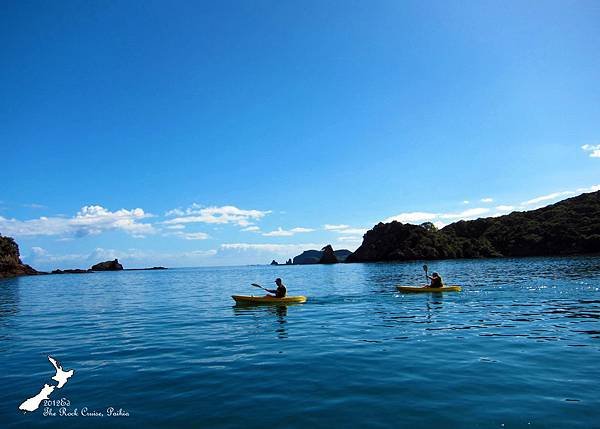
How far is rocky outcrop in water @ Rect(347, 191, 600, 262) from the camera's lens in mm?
133875

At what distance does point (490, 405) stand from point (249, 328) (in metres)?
13.2

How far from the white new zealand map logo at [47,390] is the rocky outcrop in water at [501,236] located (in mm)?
146045

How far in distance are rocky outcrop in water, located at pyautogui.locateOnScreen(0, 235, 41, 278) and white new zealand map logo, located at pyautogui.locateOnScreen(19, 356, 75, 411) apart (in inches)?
5606

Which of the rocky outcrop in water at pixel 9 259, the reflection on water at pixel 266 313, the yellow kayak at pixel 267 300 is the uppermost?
the rocky outcrop in water at pixel 9 259

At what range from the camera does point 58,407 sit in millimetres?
9617

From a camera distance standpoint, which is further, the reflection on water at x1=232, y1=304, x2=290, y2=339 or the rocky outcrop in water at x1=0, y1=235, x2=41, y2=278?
the rocky outcrop in water at x1=0, y1=235, x2=41, y2=278

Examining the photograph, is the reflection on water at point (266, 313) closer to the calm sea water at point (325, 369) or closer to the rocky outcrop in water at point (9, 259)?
the calm sea water at point (325, 369)

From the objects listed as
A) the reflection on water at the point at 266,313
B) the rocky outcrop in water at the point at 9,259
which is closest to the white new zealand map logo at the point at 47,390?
the reflection on water at the point at 266,313

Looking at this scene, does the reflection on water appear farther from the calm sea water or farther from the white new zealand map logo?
the white new zealand map logo

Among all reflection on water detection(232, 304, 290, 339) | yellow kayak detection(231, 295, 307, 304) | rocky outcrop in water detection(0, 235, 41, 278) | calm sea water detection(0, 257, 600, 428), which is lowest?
calm sea water detection(0, 257, 600, 428)

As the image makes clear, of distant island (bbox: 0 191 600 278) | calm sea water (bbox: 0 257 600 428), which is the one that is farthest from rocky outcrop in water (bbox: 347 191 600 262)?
calm sea water (bbox: 0 257 600 428)

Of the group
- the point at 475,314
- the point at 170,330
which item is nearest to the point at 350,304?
the point at 475,314

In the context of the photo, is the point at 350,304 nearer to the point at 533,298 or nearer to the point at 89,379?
the point at 533,298

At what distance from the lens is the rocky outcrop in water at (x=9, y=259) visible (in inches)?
5039
